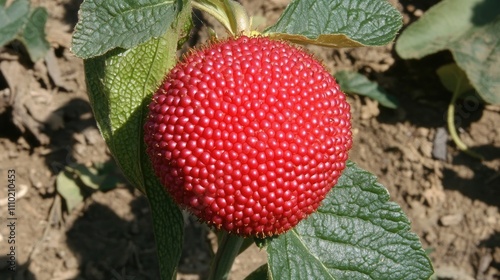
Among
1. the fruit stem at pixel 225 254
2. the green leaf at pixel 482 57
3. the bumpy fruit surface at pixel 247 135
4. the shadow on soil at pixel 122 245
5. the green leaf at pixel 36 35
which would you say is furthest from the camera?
the green leaf at pixel 482 57

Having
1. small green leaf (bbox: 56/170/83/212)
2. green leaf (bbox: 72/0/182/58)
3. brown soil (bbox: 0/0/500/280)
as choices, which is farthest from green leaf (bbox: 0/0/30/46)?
green leaf (bbox: 72/0/182/58)

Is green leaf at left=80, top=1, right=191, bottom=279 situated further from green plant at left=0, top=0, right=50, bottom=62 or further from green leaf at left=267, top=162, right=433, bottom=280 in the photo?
green plant at left=0, top=0, right=50, bottom=62

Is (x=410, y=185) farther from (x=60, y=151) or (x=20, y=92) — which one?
(x=20, y=92)

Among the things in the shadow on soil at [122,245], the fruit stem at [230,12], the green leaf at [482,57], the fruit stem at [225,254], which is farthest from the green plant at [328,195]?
the green leaf at [482,57]

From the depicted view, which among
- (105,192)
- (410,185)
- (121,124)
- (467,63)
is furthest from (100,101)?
(467,63)

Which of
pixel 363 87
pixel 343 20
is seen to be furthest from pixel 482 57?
pixel 343 20

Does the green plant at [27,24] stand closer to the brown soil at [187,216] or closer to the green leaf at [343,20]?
the brown soil at [187,216]
